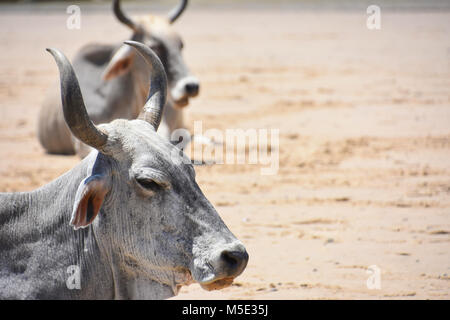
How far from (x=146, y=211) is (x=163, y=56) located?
5393 millimetres

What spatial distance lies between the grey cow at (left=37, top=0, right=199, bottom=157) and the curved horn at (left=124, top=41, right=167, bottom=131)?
13.3 ft

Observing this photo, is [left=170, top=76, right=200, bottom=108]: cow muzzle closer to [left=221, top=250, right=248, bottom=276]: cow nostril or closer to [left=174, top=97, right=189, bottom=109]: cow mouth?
[left=174, top=97, right=189, bottom=109]: cow mouth

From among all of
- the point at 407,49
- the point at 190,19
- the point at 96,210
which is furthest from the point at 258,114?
the point at 190,19

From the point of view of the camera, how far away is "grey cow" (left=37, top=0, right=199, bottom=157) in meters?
8.97

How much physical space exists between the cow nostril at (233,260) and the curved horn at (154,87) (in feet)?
3.22

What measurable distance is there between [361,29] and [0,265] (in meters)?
19.1

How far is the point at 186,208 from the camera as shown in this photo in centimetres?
380

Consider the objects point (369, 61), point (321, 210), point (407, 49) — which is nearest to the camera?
point (321, 210)

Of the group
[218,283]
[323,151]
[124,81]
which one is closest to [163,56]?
[124,81]

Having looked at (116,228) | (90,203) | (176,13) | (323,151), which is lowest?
(323,151)

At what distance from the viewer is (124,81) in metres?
9.34

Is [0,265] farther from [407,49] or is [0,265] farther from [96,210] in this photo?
[407,49]

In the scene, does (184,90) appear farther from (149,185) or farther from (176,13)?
(149,185)

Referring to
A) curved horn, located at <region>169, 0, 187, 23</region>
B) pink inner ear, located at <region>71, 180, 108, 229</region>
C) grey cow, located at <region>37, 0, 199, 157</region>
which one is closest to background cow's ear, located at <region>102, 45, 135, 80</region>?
grey cow, located at <region>37, 0, 199, 157</region>
